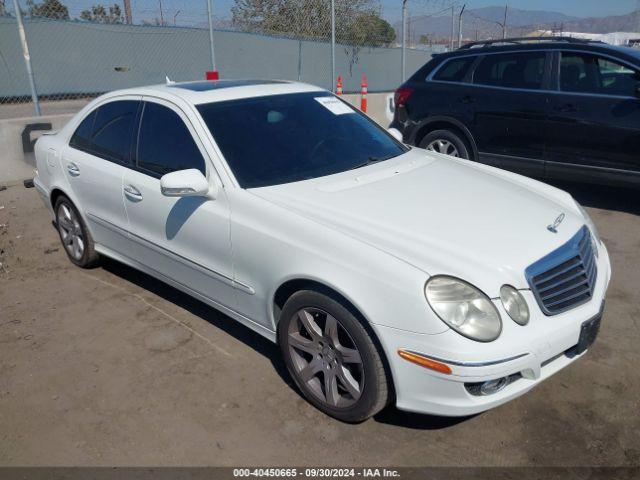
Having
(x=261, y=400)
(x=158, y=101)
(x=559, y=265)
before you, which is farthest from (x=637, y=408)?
(x=158, y=101)

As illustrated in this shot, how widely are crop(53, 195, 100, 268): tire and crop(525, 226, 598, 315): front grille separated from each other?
Answer: 3.53 meters

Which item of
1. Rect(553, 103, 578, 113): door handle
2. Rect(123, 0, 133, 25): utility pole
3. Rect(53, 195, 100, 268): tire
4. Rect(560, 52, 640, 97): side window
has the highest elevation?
Rect(123, 0, 133, 25): utility pole

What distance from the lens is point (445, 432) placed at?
296 centimetres

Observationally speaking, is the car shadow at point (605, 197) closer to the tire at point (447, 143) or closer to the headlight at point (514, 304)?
the tire at point (447, 143)

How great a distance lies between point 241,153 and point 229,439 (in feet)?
5.29

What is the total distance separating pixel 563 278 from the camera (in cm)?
287

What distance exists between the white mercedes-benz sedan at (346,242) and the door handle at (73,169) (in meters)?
0.02

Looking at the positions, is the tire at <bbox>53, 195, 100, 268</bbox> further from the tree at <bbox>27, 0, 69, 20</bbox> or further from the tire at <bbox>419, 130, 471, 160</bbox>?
the tree at <bbox>27, 0, 69, 20</bbox>

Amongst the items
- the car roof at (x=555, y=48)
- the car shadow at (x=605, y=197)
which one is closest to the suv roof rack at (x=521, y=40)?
the car roof at (x=555, y=48)

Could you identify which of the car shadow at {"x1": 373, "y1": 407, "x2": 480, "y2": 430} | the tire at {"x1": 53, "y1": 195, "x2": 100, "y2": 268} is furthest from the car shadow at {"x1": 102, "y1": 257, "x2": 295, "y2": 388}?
the car shadow at {"x1": 373, "y1": 407, "x2": 480, "y2": 430}

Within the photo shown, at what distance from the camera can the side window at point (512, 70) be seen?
21.2 feet

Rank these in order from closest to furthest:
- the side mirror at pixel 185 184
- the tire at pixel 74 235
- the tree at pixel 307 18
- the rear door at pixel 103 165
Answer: the side mirror at pixel 185 184
the rear door at pixel 103 165
the tire at pixel 74 235
the tree at pixel 307 18

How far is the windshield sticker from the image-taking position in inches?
165

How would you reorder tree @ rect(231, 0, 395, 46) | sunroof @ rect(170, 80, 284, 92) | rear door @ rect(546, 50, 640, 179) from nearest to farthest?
sunroof @ rect(170, 80, 284, 92) → rear door @ rect(546, 50, 640, 179) → tree @ rect(231, 0, 395, 46)
